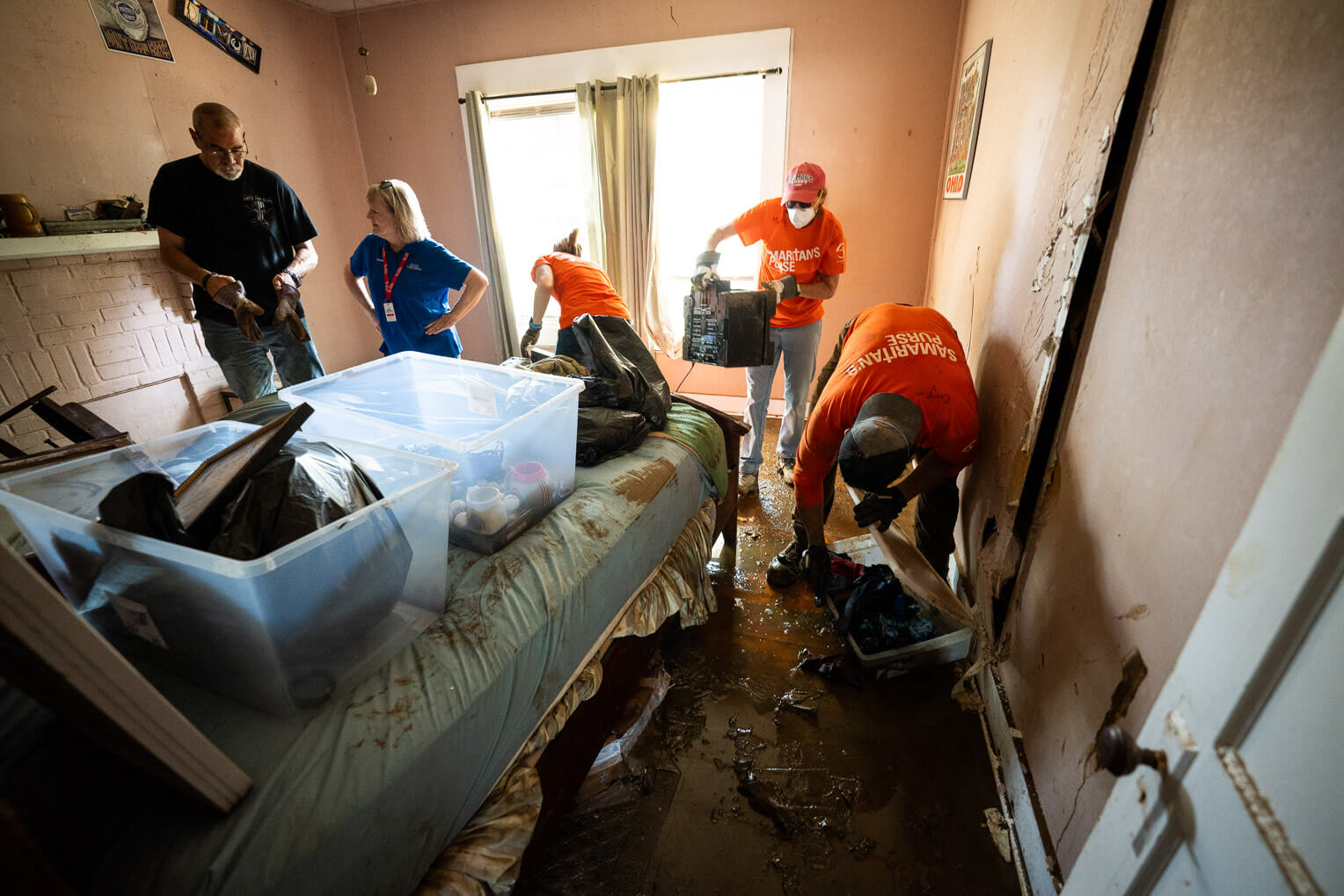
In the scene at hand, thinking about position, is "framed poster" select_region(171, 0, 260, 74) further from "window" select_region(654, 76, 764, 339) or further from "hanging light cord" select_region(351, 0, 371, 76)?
"window" select_region(654, 76, 764, 339)

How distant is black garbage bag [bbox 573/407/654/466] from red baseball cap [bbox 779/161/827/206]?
1286mm

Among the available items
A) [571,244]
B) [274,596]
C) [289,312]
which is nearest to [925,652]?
[274,596]

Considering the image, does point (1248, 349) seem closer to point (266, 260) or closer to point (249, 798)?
point (249, 798)

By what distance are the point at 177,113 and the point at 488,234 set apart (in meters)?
1.60

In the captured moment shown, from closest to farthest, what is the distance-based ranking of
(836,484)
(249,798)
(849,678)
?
1. (249,798)
2. (849,678)
3. (836,484)

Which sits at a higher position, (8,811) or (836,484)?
(8,811)

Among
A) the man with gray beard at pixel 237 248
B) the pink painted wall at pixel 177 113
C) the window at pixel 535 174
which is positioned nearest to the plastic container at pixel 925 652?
the man with gray beard at pixel 237 248

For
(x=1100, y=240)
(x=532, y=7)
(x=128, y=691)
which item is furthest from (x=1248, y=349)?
(x=532, y=7)

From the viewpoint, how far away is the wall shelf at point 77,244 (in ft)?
6.82

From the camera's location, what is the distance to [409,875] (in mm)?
741

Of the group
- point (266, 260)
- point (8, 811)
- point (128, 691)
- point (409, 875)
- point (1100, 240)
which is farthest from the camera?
point (266, 260)

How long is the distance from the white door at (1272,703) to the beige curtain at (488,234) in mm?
3862

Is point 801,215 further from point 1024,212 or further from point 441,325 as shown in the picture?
point 441,325

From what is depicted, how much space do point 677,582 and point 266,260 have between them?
206 centimetres
